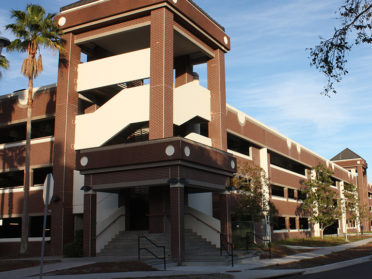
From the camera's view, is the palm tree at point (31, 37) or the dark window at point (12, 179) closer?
the palm tree at point (31, 37)

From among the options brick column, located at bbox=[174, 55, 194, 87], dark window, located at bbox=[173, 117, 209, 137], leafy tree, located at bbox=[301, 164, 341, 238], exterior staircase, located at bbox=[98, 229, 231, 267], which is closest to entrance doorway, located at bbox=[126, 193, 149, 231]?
exterior staircase, located at bbox=[98, 229, 231, 267]

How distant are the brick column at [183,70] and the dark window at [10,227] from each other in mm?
16635

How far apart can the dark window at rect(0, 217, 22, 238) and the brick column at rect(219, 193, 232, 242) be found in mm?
16347

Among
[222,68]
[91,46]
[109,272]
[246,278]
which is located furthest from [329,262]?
[91,46]

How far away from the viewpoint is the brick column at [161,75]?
87.7ft

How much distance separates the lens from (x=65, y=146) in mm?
30422

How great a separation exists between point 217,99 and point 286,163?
23359mm

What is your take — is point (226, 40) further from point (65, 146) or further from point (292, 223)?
point (292, 223)

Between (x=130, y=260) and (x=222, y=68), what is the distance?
1873 centimetres

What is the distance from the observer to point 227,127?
36.1 m

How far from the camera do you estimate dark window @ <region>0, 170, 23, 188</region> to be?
36.1 metres

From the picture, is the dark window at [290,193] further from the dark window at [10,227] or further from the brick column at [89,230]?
the brick column at [89,230]

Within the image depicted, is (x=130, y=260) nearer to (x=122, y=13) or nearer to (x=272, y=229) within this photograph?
(x=122, y=13)

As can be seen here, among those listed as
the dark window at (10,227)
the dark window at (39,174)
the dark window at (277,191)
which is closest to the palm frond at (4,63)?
the dark window at (39,174)
